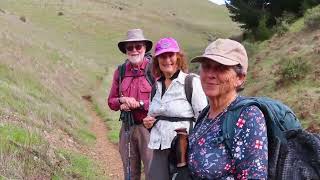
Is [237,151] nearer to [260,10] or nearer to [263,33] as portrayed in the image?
[263,33]

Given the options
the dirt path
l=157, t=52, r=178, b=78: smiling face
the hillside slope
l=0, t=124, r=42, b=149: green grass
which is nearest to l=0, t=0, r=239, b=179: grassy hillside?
l=0, t=124, r=42, b=149: green grass

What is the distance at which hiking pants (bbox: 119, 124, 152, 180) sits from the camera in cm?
577

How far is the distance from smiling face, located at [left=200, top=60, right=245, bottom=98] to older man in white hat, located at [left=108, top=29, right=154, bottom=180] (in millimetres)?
2510

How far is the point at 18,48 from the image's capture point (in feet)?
67.9

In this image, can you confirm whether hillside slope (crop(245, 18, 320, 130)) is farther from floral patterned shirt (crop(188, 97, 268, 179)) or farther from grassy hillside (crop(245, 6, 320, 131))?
floral patterned shirt (crop(188, 97, 268, 179))

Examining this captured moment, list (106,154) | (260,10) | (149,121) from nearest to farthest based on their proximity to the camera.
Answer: (149,121), (106,154), (260,10)

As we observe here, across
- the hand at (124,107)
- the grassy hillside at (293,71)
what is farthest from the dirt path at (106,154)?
the hand at (124,107)

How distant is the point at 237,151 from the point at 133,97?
303 centimetres

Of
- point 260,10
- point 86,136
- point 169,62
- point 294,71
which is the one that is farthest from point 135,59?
point 260,10

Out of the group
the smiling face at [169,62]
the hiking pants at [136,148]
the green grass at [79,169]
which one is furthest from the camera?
the green grass at [79,169]

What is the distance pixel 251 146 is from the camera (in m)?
2.81

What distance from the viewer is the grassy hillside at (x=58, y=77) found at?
738 centimetres

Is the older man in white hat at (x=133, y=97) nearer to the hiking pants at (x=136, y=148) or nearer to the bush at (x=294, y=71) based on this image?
the hiking pants at (x=136, y=148)

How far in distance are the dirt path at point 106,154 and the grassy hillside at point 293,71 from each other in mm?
3829
